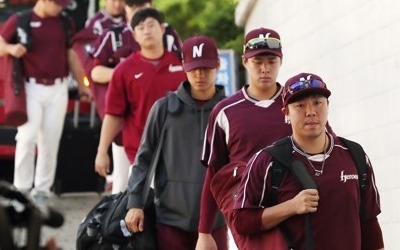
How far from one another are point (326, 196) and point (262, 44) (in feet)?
4.18

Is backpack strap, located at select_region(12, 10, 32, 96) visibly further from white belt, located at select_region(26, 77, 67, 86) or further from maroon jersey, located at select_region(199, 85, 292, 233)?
maroon jersey, located at select_region(199, 85, 292, 233)

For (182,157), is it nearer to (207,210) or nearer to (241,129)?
(207,210)

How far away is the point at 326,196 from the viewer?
231 inches

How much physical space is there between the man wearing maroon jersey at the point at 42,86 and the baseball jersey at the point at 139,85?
9.28 feet

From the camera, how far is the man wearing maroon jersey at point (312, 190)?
587cm

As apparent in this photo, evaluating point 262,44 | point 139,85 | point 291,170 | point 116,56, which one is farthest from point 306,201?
point 116,56

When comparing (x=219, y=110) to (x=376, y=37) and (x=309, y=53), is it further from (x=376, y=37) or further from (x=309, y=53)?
(x=309, y=53)

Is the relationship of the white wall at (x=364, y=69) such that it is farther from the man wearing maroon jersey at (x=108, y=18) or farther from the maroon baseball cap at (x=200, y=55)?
the maroon baseball cap at (x=200, y=55)

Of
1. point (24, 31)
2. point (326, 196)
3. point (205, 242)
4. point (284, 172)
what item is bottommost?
point (205, 242)

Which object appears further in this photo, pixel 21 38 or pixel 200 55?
pixel 21 38

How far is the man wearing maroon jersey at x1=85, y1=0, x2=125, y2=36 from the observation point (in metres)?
11.9

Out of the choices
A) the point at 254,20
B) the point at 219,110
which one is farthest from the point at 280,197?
the point at 254,20

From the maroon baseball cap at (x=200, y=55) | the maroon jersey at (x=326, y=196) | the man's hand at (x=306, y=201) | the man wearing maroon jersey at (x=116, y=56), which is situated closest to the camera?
the man's hand at (x=306, y=201)

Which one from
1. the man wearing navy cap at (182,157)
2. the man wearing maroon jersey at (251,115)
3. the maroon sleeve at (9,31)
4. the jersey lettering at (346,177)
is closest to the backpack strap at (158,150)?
the man wearing navy cap at (182,157)
